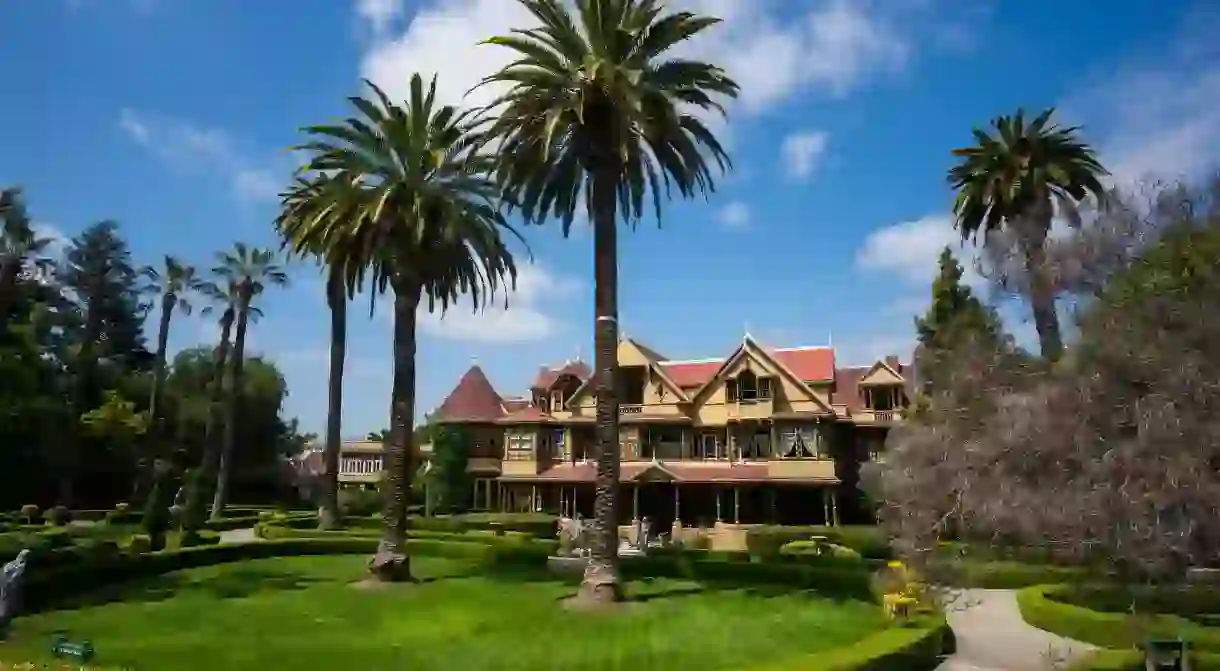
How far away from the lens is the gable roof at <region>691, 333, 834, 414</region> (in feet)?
157

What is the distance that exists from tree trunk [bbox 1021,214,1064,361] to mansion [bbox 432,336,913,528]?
29232mm

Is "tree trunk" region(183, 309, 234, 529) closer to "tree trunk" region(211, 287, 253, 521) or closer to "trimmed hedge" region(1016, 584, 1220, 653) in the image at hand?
"tree trunk" region(211, 287, 253, 521)

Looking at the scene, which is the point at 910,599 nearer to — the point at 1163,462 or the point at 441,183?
the point at 1163,462

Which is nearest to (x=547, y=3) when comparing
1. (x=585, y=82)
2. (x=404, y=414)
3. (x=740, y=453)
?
(x=585, y=82)

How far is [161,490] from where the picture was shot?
3806cm

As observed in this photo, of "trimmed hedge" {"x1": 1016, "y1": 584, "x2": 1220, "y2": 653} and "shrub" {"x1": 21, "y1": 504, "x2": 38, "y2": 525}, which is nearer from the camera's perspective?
"trimmed hedge" {"x1": 1016, "y1": 584, "x2": 1220, "y2": 653}

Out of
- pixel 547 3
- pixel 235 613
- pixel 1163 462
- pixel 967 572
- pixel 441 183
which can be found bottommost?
pixel 235 613

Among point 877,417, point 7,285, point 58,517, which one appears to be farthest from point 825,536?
point 7,285

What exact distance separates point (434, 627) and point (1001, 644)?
538 inches

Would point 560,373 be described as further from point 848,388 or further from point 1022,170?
point 1022,170

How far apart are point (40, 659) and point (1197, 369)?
19059 millimetres

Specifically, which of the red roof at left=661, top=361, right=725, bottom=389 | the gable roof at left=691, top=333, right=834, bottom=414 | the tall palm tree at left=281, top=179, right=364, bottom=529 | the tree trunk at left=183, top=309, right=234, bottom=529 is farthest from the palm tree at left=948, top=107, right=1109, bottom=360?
the tree trunk at left=183, top=309, right=234, bottom=529

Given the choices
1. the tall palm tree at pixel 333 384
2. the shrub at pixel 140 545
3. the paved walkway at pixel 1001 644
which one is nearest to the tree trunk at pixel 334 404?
the tall palm tree at pixel 333 384

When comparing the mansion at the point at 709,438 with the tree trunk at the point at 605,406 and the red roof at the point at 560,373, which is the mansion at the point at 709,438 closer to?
the red roof at the point at 560,373
